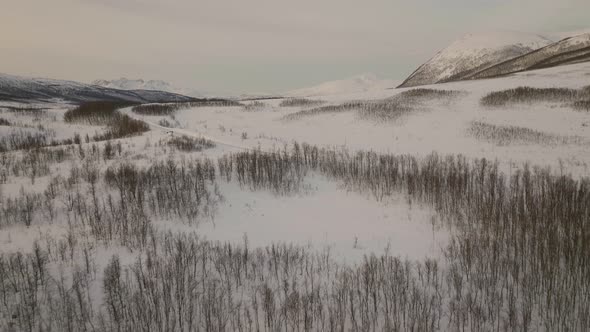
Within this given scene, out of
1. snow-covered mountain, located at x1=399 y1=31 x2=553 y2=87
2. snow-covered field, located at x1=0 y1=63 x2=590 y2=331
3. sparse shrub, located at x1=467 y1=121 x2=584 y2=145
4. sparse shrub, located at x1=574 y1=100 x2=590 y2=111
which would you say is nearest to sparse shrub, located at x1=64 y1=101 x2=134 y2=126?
snow-covered field, located at x1=0 y1=63 x2=590 y2=331

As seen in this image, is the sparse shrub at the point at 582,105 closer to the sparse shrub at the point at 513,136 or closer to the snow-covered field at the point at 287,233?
the sparse shrub at the point at 513,136

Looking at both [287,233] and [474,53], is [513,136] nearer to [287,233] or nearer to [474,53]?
[287,233]

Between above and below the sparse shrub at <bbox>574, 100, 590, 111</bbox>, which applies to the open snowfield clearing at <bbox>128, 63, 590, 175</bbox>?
below

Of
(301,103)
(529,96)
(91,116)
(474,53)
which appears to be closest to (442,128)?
(529,96)

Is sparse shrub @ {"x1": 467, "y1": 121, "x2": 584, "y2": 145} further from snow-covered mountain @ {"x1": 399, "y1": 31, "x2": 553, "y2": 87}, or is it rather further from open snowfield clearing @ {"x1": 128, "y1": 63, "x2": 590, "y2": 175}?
snow-covered mountain @ {"x1": 399, "y1": 31, "x2": 553, "y2": 87}

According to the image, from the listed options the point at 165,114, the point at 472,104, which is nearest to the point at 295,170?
the point at 472,104

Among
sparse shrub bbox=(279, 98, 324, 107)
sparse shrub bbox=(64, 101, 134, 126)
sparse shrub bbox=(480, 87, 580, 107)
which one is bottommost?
sparse shrub bbox=(64, 101, 134, 126)

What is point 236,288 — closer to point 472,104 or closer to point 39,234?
point 39,234

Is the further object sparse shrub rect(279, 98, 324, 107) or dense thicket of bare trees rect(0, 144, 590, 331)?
sparse shrub rect(279, 98, 324, 107)

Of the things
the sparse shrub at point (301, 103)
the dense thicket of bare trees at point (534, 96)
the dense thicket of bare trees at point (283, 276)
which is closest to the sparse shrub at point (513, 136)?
the dense thicket of bare trees at point (534, 96)
